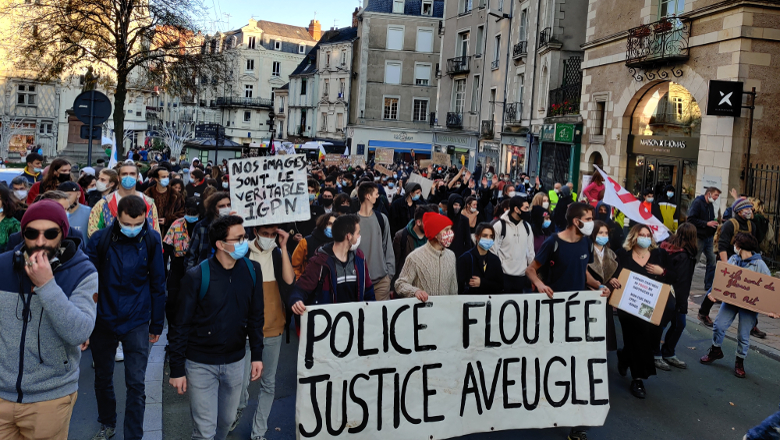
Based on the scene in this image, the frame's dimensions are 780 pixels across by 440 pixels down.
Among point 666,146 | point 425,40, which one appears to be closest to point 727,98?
point 666,146

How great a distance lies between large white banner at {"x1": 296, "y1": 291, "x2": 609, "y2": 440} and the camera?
523cm

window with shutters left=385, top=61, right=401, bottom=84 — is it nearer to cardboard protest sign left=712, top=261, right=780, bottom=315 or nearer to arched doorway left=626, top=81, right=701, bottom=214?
arched doorway left=626, top=81, right=701, bottom=214

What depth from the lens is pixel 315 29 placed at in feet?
278

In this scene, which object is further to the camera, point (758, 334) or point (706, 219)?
point (706, 219)

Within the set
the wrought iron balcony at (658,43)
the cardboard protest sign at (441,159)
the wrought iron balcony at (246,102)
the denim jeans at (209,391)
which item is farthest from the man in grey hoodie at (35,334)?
the wrought iron balcony at (246,102)

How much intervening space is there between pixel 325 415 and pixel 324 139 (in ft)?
190

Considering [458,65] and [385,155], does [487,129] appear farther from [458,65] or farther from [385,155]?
[385,155]

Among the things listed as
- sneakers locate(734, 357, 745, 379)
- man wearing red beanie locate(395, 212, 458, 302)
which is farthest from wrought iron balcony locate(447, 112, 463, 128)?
man wearing red beanie locate(395, 212, 458, 302)

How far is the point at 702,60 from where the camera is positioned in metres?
17.1

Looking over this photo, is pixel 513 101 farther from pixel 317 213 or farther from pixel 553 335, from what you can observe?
pixel 553 335

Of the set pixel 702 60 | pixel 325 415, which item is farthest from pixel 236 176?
pixel 702 60

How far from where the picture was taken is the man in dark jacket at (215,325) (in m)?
4.56

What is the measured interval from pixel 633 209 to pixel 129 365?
611cm

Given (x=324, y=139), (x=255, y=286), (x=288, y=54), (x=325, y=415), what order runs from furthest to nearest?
(x=288, y=54) < (x=324, y=139) < (x=325, y=415) < (x=255, y=286)
